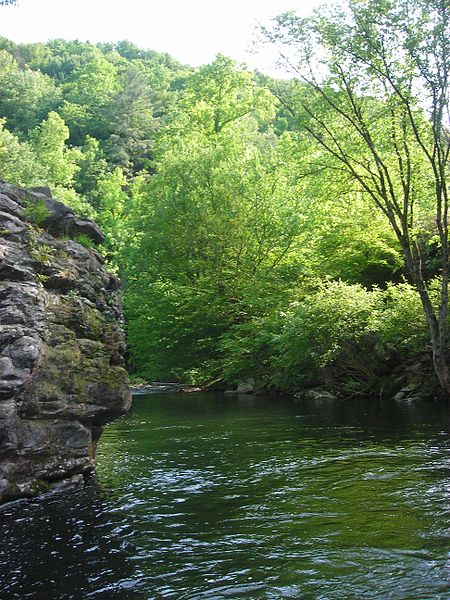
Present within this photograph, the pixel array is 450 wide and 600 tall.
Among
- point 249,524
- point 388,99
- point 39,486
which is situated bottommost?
point 249,524

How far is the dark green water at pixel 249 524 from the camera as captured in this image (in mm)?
5578

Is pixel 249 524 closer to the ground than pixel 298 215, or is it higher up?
closer to the ground

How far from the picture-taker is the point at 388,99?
55.8 ft

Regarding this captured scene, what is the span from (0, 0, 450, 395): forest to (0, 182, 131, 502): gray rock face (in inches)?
51.2

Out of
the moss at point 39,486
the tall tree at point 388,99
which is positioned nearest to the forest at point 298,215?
the tall tree at point 388,99

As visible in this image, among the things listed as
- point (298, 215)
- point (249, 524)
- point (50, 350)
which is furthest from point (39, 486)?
point (298, 215)

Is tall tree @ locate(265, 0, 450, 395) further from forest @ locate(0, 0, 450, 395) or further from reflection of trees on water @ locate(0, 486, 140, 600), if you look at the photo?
reflection of trees on water @ locate(0, 486, 140, 600)

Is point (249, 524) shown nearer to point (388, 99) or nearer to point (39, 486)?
point (39, 486)

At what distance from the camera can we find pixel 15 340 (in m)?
8.92

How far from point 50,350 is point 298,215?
24.3m

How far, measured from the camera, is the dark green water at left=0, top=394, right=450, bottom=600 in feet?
18.3

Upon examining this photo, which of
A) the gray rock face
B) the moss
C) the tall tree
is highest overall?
the tall tree

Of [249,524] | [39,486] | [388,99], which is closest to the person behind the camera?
[249,524]

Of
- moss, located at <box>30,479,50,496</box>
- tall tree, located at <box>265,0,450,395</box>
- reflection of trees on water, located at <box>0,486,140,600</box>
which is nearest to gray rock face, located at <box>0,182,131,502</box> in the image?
moss, located at <box>30,479,50,496</box>
